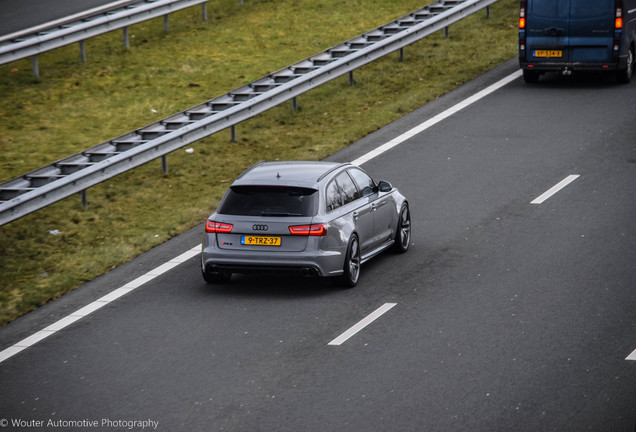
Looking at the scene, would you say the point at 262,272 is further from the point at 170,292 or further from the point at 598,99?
the point at 598,99

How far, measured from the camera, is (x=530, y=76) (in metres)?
24.4

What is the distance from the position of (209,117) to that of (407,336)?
8599mm

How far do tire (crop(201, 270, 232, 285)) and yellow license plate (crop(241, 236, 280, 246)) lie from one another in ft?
1.63

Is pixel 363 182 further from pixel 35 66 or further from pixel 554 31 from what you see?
pixel 35 66

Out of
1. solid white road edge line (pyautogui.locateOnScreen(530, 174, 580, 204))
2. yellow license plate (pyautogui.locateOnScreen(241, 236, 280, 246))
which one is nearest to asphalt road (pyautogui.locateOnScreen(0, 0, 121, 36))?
solid white road edge line (pyautogui.locateOnScreen(530, 174, 580, 204))

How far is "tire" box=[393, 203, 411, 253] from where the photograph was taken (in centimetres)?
1458

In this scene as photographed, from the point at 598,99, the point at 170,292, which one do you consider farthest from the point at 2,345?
the point at 598,99

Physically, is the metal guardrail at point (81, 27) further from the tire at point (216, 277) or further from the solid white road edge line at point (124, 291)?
the tire at point (216, 277)

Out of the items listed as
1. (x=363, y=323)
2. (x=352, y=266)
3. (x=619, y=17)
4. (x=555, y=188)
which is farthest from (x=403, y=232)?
(x=619, y=17)

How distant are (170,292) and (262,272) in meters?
1.18

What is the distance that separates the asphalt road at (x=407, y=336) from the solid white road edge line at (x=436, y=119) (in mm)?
1430

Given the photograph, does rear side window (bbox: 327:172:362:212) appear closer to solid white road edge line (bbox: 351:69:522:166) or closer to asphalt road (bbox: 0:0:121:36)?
solid white road edge line (bbox: 351:69:522:166)

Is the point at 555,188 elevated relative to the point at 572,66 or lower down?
lower down

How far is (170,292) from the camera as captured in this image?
13.2 meters
